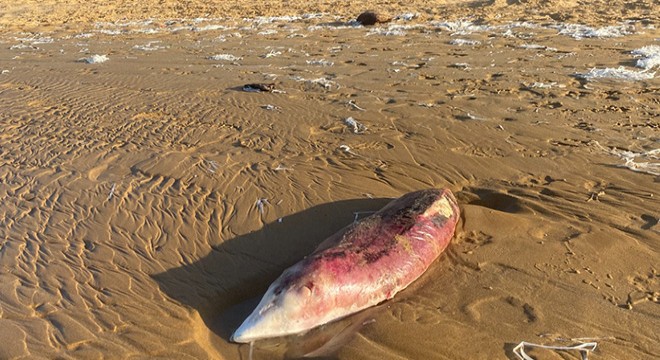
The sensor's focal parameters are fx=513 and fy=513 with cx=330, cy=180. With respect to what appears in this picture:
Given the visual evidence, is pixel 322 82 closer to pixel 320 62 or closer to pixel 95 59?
pixel 320 62

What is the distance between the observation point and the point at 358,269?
9.89 feet

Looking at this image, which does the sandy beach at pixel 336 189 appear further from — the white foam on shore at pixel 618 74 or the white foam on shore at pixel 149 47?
the white foam on shore at pixel 149 47

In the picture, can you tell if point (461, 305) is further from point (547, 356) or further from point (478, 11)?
point (478, 11)

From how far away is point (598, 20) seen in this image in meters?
10.1

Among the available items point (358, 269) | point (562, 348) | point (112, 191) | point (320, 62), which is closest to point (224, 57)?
point (320, 62)

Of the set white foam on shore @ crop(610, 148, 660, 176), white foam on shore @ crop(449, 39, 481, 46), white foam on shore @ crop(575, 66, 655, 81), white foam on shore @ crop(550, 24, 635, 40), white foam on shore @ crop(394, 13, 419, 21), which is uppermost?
white foam on shore @ crop(394, 13, 419, 21)

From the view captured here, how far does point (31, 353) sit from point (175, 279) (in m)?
0.96

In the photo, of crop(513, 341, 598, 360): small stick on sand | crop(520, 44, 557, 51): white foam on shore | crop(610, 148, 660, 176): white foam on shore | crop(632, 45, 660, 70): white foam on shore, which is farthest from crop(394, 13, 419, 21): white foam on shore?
crop(513, 341, 598, 360): small stick on sand

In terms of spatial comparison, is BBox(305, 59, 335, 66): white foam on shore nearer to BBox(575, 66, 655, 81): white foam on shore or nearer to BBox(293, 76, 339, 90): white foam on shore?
BBox(293, 76, 339, 90): white foam on shore

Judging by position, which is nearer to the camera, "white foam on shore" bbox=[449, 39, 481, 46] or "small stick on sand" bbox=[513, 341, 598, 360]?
"small stick on sand" bbox=[513, 341, 598, 360]

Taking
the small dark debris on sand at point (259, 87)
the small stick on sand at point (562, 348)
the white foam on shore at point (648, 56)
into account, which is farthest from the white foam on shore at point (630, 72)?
the small stick on sand at point (562, 348)

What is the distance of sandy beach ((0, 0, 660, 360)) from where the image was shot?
3.04 meters

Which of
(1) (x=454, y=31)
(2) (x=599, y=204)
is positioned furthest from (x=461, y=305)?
(1) (x=454, y=31)

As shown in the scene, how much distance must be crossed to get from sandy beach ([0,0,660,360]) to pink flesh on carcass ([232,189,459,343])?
122 millimetres
